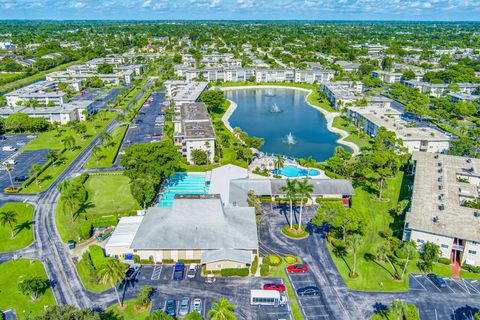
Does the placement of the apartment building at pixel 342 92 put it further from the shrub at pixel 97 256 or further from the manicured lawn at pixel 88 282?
the manicured lawn at pixel 88 282

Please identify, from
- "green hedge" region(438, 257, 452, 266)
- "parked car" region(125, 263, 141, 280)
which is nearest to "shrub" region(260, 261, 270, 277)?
"parked car" region(125, 263, 141, 280)

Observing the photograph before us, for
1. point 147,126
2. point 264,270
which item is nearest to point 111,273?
point 264,270

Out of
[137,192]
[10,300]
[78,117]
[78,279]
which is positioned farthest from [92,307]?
[78,117]

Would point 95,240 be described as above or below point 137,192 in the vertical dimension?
below

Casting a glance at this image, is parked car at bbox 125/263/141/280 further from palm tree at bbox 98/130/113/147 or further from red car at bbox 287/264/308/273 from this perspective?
palm tree at bbox 98/130/113/147

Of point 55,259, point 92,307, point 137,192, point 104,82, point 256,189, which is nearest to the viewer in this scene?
point 92,307

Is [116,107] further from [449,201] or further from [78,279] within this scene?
[449,201]

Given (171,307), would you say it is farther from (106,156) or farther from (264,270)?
(106,156)

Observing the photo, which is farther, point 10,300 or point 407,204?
point 407,204
